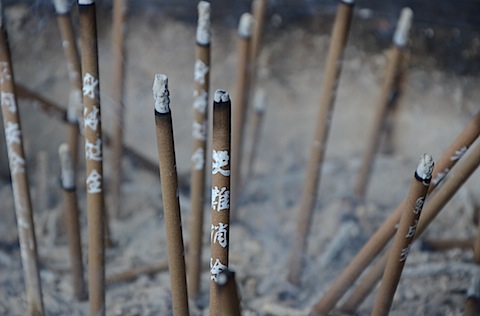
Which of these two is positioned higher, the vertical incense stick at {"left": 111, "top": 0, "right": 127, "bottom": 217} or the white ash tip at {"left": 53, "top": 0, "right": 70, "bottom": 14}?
the white ash tip at {"left": 53, "top": 0, "right": 70, "bottom": 14}

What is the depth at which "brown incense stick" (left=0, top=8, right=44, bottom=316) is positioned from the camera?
0.81 m

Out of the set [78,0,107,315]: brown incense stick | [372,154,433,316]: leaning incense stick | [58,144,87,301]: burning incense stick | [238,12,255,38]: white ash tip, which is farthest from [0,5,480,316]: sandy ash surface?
[238,12,255,38]: white ash tip

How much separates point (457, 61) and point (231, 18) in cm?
50

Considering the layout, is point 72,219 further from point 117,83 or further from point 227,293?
point 227,293

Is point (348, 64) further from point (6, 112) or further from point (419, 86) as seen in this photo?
point (6, 112)

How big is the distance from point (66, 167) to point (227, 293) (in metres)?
0.43

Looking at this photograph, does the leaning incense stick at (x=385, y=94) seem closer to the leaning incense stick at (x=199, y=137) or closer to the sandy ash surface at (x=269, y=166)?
the sandy ash surface at (x=269, y=166)

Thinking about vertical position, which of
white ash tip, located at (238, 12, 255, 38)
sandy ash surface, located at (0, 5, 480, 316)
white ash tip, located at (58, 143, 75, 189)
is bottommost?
sandy ash surface, located at (0, 5, 480, 316)

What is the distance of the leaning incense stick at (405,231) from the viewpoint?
24.9 inches

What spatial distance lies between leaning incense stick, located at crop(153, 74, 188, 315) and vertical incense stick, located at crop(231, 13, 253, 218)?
0.45 meters

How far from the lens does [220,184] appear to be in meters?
0.62

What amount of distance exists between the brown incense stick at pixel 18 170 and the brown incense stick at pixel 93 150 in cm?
8

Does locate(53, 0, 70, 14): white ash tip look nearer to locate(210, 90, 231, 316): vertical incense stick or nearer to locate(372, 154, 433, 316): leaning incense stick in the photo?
locate(210, 90, 231, 316): vertical incense stick

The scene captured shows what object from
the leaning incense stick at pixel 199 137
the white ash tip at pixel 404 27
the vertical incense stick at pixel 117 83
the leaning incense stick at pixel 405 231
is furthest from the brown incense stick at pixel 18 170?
the white ash tip at pixel 404 27
